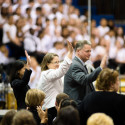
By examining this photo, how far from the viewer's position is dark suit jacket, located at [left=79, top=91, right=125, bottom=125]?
3.73 metres

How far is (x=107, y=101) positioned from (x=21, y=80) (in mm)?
1290

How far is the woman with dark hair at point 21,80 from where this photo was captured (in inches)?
182

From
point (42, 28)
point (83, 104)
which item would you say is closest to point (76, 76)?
point (83, 104)

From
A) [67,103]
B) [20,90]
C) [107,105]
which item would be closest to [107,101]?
[107,105]

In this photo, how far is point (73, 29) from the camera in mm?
11398

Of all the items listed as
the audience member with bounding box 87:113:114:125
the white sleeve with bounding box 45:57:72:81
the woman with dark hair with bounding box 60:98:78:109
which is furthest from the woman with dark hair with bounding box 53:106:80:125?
the white sleeve with bounding box 45:57:72:81

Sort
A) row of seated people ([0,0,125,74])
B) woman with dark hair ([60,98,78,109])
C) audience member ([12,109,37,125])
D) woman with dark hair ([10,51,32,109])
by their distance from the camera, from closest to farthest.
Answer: audience member ([12,109,37,125]), woman with dark hair ([60,98,78,109]), woman with dark hair ([10,51,32,109]), row of seated people ([0,0,125,74])

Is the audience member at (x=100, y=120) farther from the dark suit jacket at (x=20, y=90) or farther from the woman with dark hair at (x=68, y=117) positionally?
the dark suit jacket at (x=20, y=90)

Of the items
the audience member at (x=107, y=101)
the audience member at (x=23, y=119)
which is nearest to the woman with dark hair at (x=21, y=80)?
the audience member at (x=107, y=101)

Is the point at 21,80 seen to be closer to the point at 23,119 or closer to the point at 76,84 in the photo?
the point at 76,84

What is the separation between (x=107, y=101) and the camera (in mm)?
3758

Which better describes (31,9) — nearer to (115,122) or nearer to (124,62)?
(124,62)

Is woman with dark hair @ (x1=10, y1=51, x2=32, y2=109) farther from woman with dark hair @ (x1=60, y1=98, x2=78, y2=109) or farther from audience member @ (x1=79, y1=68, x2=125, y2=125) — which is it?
audience member @ (x1=79, y1=68, x2=125, y2=125)

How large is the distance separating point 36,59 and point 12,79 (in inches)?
212
